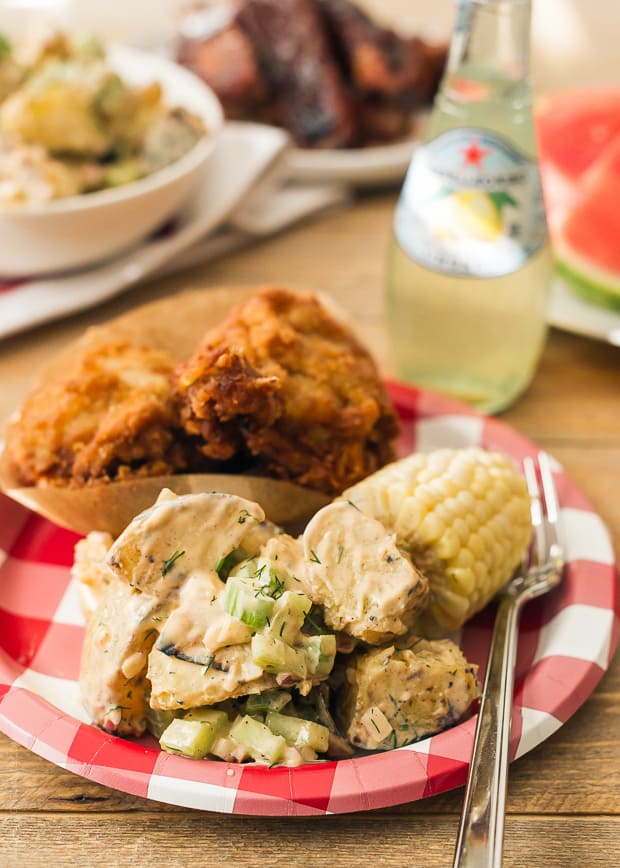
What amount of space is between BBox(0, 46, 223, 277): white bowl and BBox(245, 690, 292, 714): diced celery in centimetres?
126

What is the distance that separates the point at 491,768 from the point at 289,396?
62cm

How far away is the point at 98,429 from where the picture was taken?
143 centimetres

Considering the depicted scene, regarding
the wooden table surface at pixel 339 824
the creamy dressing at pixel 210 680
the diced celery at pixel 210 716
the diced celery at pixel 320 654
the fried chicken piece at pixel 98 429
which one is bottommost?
the wooden table surface at pixel 339 824

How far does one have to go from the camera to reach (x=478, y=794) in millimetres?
1002

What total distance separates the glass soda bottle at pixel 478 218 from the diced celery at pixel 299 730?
91cm

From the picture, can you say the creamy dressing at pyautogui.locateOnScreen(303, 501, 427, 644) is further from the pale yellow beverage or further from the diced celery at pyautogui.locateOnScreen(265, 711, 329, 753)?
the pale yellow beverage

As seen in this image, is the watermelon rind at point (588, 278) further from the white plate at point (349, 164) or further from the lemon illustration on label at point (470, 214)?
the white plate at point (349, 164)

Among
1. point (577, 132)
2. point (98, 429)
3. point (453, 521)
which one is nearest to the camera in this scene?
point (453, 521)

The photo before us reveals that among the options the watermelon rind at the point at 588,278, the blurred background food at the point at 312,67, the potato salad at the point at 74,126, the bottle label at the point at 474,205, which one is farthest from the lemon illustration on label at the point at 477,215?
the blurred background food at the point at 312,67

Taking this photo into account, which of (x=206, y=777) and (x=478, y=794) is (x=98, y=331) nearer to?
(x=206, y=777)

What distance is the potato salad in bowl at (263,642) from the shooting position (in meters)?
1.10

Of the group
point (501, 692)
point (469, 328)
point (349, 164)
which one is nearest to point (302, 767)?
point (501, 692)

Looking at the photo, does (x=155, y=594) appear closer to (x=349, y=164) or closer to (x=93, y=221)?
(x=93, y=221)

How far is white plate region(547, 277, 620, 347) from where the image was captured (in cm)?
200
